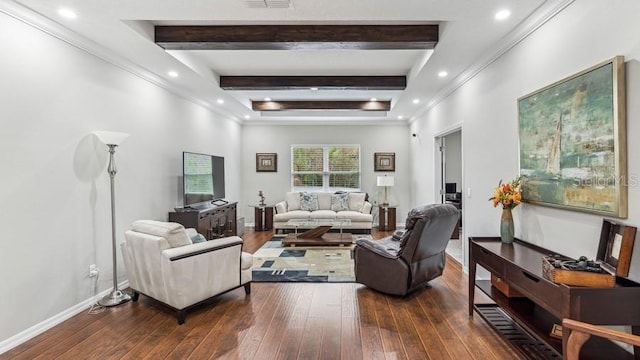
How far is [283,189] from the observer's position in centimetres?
846

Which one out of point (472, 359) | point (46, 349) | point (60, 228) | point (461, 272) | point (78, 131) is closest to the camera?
point (472, 359)

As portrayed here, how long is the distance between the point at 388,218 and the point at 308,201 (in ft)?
6.42

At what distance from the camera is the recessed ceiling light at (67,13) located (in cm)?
270

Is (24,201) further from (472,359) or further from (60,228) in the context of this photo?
(472,359)

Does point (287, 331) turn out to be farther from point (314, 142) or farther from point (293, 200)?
point (314, 142)

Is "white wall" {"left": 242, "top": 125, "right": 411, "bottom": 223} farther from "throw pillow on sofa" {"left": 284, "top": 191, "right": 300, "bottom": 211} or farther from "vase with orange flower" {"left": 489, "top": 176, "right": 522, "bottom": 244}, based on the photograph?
"vase with orange flower" {"left": 489, "top": 176, "right": 522, "bottom": 244}

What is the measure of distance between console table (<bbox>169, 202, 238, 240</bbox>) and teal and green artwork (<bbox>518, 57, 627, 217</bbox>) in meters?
4.16

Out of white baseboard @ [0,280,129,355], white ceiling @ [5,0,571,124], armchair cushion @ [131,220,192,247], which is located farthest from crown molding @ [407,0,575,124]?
white baseboard @ [0,280,129,355]

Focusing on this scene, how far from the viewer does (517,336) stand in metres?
2.65

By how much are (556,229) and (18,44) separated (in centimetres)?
468

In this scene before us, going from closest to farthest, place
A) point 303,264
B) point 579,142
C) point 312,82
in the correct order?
1. point 579,142
2. point 303,264
3. point 312,82

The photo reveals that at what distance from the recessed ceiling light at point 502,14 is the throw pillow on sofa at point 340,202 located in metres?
5.40

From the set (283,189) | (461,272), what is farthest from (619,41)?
(283,189)

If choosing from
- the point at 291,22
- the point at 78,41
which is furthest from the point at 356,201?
Answer: the point at 78,41
